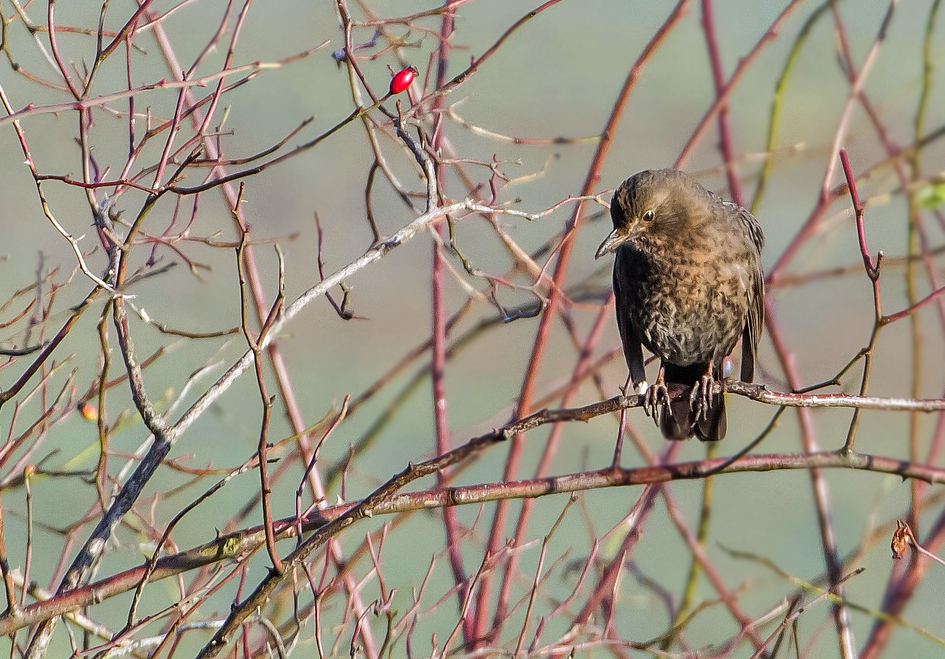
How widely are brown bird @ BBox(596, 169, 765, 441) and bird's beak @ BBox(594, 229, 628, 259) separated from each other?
0.04 feet

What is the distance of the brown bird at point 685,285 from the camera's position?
11.2 ft

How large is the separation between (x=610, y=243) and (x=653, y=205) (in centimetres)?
27

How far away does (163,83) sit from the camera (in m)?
1.98

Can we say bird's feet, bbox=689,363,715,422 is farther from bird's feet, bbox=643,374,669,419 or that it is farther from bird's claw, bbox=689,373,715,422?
bird's feet, bbox=643,374,669,419

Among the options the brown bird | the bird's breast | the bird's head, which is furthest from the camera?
the bird's breast

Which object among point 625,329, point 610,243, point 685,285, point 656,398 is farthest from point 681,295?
point 610,243

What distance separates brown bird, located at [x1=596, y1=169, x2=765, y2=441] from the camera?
11.2 feet

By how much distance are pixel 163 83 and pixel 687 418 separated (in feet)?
7.44

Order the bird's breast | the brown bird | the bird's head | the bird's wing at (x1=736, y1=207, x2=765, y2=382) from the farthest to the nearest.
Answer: the bird's wing at (x1=736, y1=207, x2=765, y2=382)
the bird's breast
the brown bird
the bird's head

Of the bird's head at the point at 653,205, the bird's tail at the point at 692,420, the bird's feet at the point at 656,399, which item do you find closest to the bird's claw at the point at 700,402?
the bird's tail at the point at 692,420

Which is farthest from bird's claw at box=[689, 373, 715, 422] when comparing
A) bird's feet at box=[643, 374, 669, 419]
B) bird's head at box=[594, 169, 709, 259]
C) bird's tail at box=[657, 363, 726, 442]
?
bird's head at box=[594, 169, 709, 259]

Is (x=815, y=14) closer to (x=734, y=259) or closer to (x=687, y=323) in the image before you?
(x=734, y=259)

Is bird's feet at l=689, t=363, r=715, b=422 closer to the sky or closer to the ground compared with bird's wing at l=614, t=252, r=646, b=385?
closer to the ground

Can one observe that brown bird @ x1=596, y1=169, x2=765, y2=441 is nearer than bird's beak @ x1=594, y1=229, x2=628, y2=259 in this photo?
No
